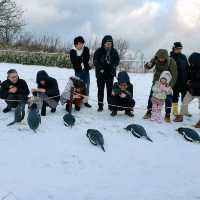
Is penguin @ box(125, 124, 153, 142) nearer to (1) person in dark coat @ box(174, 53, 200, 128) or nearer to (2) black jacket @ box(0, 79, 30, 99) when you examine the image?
(1) person in dark coat @ box(174, 53, 200, 128)

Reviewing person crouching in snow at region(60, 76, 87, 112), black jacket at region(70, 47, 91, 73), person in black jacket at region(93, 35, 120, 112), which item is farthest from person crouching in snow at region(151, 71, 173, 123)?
black jacket at region(70, 47, 91, 73)

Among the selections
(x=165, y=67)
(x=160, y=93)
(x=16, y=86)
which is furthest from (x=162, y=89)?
(x=16, y=86)

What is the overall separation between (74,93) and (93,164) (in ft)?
10.1

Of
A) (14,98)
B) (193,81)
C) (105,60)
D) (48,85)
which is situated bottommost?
(14,98)

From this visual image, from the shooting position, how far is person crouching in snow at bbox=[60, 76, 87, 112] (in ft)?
35.0

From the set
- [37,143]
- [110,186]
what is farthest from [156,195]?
[37,143]

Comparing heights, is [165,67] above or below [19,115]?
above

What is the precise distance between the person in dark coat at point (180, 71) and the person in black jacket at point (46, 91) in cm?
265

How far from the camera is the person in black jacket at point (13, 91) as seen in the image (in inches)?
404

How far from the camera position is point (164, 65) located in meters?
10.7

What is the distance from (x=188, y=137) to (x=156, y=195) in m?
2.50

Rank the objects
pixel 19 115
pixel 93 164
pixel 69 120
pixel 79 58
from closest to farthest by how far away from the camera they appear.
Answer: pixel 93 164, pixel 19 115, pixel 69 120, pixel 79 58

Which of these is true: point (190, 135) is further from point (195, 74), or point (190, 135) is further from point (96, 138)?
point (96, 138)

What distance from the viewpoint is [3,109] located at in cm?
1046
